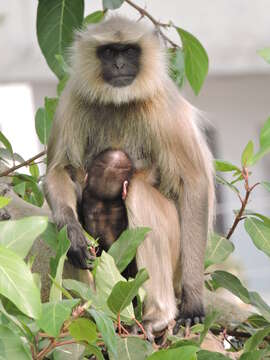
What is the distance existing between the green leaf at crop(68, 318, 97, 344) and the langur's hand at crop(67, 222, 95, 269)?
116 cm

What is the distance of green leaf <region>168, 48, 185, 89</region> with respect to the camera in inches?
157

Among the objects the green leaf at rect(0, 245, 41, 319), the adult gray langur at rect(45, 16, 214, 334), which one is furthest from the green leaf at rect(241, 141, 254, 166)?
the green leaf at rect(0, 245, 41, 319)

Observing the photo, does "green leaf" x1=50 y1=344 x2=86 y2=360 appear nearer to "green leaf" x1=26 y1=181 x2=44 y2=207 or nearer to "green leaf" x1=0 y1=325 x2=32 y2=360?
Answer: "green leaf" x1=0 y1=325 x2=32 y2=360

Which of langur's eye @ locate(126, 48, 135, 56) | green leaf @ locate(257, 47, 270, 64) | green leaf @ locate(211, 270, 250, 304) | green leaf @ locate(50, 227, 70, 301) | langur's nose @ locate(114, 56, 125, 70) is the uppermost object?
green leaf @ locate(257, 47, 270, 64)

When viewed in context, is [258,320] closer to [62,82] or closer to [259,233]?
[259,233]

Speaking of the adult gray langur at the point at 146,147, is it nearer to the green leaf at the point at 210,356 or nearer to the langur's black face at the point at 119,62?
the langur's black face at the point at 119,62

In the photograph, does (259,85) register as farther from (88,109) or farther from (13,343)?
(13,343)

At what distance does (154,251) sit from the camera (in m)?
3.52

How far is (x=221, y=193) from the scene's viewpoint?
12.7 metres

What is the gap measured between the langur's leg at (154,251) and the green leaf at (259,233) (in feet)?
1.16

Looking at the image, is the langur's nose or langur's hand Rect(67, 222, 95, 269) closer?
langur's hand Rect(67, 222, 95, 269)

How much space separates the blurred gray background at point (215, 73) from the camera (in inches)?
444

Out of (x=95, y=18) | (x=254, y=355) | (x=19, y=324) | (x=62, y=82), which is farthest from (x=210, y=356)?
(x=95, y=18)

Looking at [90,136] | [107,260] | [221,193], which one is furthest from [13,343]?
[221,193]
